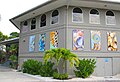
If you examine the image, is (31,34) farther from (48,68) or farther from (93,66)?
(93,66)

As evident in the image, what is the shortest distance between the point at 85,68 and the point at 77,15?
5.06 meters

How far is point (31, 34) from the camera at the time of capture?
22328 mm

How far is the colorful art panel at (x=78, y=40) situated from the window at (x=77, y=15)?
104 centimetres

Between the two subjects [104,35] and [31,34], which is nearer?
[104,35]

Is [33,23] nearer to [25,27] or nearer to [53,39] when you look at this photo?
[25,27]

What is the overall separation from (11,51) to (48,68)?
1656 cm

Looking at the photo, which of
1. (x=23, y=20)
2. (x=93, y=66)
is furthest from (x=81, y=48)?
(x=23, y=20)

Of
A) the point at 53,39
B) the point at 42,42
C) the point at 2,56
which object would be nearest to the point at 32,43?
the point at 42,42

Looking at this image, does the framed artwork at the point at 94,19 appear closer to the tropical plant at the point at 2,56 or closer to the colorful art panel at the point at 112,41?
the colorful art panel at the point at 112,41

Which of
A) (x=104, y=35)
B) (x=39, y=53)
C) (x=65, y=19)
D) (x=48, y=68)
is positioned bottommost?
(x=48, y=68)

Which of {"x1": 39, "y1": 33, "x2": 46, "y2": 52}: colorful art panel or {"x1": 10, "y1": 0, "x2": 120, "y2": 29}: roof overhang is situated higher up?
{"x1": 10, "y1": 0, "x2": 120, "y2": 29}: roof overhang

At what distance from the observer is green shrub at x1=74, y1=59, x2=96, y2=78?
16422 mm

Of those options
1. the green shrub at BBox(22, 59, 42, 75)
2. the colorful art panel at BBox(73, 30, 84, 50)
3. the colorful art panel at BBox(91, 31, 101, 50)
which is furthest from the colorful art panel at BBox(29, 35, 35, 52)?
the colorful art panel at BBox(91, 31, 101, 50)

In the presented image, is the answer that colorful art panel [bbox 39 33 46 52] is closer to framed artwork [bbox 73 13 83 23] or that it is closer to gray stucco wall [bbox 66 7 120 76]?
gray stucco wall [bbox 66 7 120 76]
